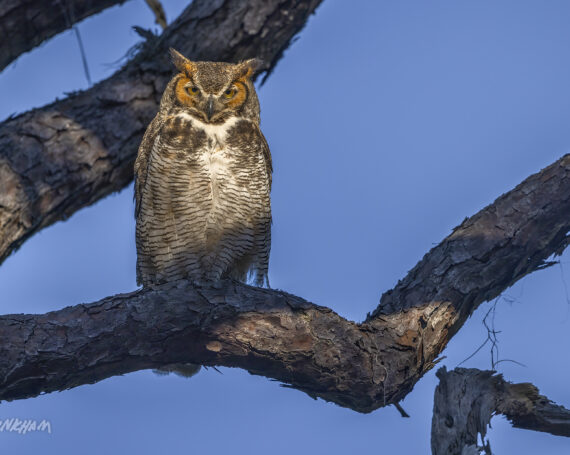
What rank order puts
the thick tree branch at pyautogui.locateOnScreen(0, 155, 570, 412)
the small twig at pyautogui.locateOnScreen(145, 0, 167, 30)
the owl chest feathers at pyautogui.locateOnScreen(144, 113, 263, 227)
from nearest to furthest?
the thick tree branch at pyautogui.locateOnScreen(0, 155, 570, 412) → the owl chest feathers at pyautogui.locateOnScreen(144, 113, 263, 227) → the small twig at pyautogui.locateOnScreen(145, 0, 167, 30)

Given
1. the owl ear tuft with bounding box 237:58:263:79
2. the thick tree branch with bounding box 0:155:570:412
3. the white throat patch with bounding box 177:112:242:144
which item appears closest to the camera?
the thick tree branch with bounding box 0:155:570:412

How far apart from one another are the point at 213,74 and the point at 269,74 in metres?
1.00

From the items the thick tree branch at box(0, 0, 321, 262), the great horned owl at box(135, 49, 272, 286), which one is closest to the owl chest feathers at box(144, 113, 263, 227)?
the great horned owl at box(135, 49, 272, 286)

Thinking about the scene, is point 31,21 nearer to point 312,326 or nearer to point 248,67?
point 248,67

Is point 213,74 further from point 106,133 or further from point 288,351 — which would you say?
point 288,351

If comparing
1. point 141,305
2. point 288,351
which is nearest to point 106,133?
point 141,305

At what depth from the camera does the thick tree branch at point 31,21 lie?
460cm

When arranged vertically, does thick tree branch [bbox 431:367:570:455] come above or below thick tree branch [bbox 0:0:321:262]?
below

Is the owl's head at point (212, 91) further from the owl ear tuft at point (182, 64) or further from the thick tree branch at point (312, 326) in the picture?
the thick tree branch at point (312, 326)

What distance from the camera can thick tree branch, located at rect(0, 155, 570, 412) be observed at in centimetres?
292

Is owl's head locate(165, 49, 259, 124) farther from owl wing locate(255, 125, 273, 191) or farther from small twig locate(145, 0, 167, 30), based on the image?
small twig locate(145, 0, 167, 30)

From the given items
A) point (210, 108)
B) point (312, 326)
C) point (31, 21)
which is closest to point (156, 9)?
point (31, 21)

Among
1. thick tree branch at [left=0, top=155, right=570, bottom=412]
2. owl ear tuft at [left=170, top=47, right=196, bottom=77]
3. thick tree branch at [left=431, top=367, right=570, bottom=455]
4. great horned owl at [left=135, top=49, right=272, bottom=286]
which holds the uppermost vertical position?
owl ear tuft at [left=170, top=47, right=196, bottom=77]

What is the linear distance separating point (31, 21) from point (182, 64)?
3.67ft
